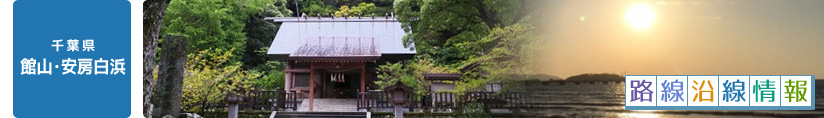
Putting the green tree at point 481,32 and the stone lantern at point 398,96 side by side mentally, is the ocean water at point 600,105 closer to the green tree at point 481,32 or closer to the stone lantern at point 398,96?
the green tree at point 481,32

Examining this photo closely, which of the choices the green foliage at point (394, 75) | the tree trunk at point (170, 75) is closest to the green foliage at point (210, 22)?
the green foliage at point (394, 75)

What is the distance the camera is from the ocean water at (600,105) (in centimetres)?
214

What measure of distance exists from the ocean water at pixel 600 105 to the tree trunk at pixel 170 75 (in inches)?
109

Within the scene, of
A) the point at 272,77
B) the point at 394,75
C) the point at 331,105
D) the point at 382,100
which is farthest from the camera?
the point at 272,77

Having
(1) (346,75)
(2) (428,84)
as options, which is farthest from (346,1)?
Result: (2) (428,84)

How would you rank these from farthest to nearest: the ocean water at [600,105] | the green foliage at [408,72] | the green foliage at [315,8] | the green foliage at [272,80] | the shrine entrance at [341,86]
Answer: the green foliage at [315,8] < the green foliage at [272,80] < the shrine entrance at [341,86] < the green foliage at [408,72] < the ocean water at [600,105]

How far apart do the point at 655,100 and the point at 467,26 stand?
2.67m

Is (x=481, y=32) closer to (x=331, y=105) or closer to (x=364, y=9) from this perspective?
(x=331, y=105)

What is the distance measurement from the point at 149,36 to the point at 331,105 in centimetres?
336

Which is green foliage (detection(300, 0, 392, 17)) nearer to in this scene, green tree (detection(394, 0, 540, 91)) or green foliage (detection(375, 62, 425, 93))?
green foliage (detection(375, 62, 425, 93))

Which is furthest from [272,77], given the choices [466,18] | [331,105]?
[466,18]

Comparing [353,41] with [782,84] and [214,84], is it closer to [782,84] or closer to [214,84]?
[214,84]

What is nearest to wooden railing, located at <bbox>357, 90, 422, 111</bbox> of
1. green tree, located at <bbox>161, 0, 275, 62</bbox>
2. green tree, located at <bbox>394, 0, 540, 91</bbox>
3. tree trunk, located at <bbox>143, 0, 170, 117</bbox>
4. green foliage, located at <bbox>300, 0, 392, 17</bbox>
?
green tree, located at <bbox>394, 0, 540, 91</bbox>

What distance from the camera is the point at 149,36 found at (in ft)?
10.6
